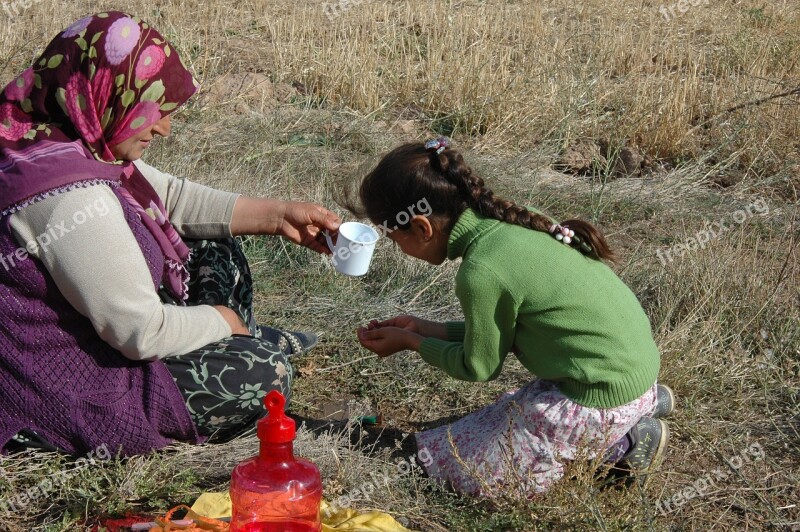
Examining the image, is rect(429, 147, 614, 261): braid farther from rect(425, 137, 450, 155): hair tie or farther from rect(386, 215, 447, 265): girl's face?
rect(386, 215, 447, 265): girl's face

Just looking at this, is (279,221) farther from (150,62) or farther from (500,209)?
(500,209)

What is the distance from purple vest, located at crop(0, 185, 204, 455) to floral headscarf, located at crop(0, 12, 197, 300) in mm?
148

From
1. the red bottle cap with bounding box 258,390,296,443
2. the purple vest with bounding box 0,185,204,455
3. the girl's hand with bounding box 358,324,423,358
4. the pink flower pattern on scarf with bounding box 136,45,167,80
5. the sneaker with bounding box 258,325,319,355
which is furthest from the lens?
the sneaker with bounding box 258,325,319,355

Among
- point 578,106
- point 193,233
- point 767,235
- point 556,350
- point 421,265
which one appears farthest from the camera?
point 578,106

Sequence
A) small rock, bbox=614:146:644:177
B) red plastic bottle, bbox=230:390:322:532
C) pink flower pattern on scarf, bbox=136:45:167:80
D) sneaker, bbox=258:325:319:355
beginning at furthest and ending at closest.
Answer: small rock, bbox=614:146:644:177 → sneaker, bbox=258:325:319:355 → pink flower pattern on scarf, bbox=136:45:167:80 → red plastic bottle, bbox=230:390:322:532

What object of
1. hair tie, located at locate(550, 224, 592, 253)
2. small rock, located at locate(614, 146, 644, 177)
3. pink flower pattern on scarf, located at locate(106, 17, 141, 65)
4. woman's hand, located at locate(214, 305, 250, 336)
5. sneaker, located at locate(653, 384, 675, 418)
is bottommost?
small rock, located at locate(614, 146, 644, 177)

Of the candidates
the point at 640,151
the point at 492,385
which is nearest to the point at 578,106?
the point at 640,151

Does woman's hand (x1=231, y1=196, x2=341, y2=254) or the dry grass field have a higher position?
woman's hand (x1=231, y1=196, x2=341, y2=254)

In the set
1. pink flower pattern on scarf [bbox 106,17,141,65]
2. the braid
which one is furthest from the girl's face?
pink flower pattern on scarf [bbox 106,17,141,65]

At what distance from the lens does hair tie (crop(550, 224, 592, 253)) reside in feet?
8.29

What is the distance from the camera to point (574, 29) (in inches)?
298

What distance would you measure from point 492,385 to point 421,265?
99 centimetres

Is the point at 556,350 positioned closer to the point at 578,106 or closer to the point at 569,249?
the point at 569,249

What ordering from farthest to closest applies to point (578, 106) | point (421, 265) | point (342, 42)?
1. point (342, 42)
2. point (578, 106)
3. point (421, 265)
